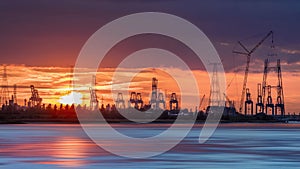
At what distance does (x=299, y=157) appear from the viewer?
4309 centimetres

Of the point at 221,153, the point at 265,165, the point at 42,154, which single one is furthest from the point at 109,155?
the point at 265,165

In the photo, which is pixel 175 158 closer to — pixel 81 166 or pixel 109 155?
pixel 109 155

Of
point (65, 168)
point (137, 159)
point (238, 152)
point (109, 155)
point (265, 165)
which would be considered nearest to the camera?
point (65, 168)

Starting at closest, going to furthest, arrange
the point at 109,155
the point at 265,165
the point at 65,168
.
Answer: the point at 65,168 < the point at 265,165 < the point at 109,155

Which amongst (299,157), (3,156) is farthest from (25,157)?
(299,157)

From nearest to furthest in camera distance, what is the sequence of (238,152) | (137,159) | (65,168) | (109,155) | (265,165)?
(65,168), (265,165), (137,159), (109,155), (238,152)

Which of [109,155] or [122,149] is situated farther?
[122,149]

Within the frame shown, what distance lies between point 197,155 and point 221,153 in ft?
8.32

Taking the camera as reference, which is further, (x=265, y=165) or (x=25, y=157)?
(x=25, y=157)

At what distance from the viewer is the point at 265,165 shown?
3788 centimetres

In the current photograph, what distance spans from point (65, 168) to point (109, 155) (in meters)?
9.28

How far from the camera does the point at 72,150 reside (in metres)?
49.2

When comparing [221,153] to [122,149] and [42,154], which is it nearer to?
[122,149]

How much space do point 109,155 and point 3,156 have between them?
5.98m
